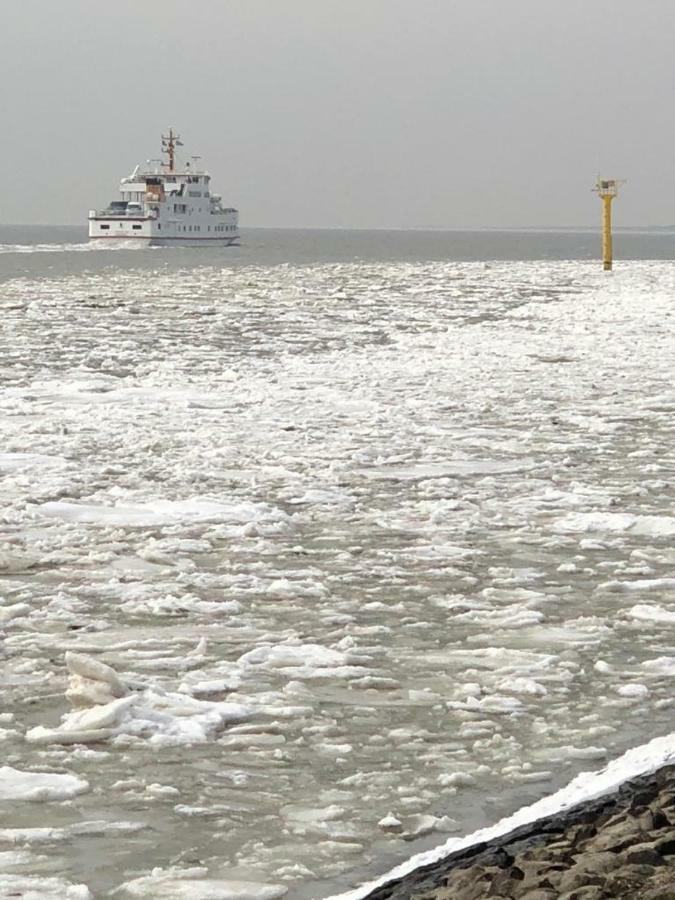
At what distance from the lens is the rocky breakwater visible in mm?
2746

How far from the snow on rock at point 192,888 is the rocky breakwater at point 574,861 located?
10.4 inches

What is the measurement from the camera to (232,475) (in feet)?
28.1

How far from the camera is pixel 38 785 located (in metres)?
3.70

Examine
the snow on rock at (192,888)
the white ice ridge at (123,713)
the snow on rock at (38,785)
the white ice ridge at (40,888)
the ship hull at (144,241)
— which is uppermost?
the ship hull at (144,241)

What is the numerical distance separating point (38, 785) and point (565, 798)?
141 centimetres

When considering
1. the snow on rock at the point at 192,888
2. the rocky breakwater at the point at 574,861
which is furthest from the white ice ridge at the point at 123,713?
the rocky breakwater at the point at 574,861

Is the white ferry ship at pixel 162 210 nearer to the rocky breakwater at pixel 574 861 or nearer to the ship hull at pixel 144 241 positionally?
the ship hull at pixel 144 241

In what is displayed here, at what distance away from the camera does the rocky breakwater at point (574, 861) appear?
275cm

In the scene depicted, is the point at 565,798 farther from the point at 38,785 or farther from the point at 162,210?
the point at 162,210

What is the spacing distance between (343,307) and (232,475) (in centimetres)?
1801

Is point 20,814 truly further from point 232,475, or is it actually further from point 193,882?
point 232,475

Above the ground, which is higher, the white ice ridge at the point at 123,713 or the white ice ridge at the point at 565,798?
the white ice ridge at the point at 123,713

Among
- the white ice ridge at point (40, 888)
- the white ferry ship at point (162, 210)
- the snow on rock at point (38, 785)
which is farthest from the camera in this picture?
the white ferry ship at point (162, 210)

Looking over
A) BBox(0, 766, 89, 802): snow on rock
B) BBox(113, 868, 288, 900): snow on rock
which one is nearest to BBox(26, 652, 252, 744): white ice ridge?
BBox(0, 766, 89, 802): snow on rock
